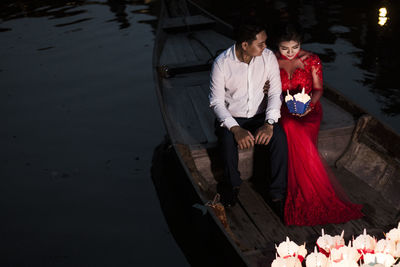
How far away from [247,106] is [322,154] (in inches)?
37.8

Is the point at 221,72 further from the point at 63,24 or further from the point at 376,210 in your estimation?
the point at 63,24

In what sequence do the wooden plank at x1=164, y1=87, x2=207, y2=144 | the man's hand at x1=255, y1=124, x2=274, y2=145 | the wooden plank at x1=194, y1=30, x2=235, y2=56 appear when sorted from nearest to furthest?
the man's hand at x1=255, y1=124, x2=274, y2=145 < the wooden plank at x1=164, y1=87, x2=207, y2=144 < the wooden plank at x1=194, y1=30, x2=235, y2=56

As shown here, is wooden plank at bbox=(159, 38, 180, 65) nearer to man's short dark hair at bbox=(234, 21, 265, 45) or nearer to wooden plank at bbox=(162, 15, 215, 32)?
wooden plank at bbox=(162, 15, 215, 32)

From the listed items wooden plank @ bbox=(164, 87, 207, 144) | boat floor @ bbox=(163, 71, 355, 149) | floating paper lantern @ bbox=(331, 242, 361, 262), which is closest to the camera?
floating paper lantern @ bbox=(331, 242, 361, 262)

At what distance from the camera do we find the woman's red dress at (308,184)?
3418 mm

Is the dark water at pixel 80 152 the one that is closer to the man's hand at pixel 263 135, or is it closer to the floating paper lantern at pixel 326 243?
the man's hand at pixel 263 135

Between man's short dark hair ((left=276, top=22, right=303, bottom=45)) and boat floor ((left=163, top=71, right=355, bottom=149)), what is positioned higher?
man's short dark hair ((left=276, top=22, right=303, bottom=45))

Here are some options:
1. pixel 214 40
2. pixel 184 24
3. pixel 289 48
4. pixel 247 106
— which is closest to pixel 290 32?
pixel 289 48

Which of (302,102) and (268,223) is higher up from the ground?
(302,102)

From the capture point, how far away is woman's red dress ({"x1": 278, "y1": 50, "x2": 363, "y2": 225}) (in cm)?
342

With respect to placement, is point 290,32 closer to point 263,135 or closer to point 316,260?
point 263,135

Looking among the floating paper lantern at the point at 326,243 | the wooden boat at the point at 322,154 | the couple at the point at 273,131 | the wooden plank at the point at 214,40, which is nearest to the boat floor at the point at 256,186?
the wooden boat at the point at 322,154

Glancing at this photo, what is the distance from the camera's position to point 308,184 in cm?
356

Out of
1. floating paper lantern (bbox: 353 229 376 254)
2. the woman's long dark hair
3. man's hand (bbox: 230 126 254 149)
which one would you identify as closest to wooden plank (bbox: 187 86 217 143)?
man's hand (bbox: 230 126 254 149)
